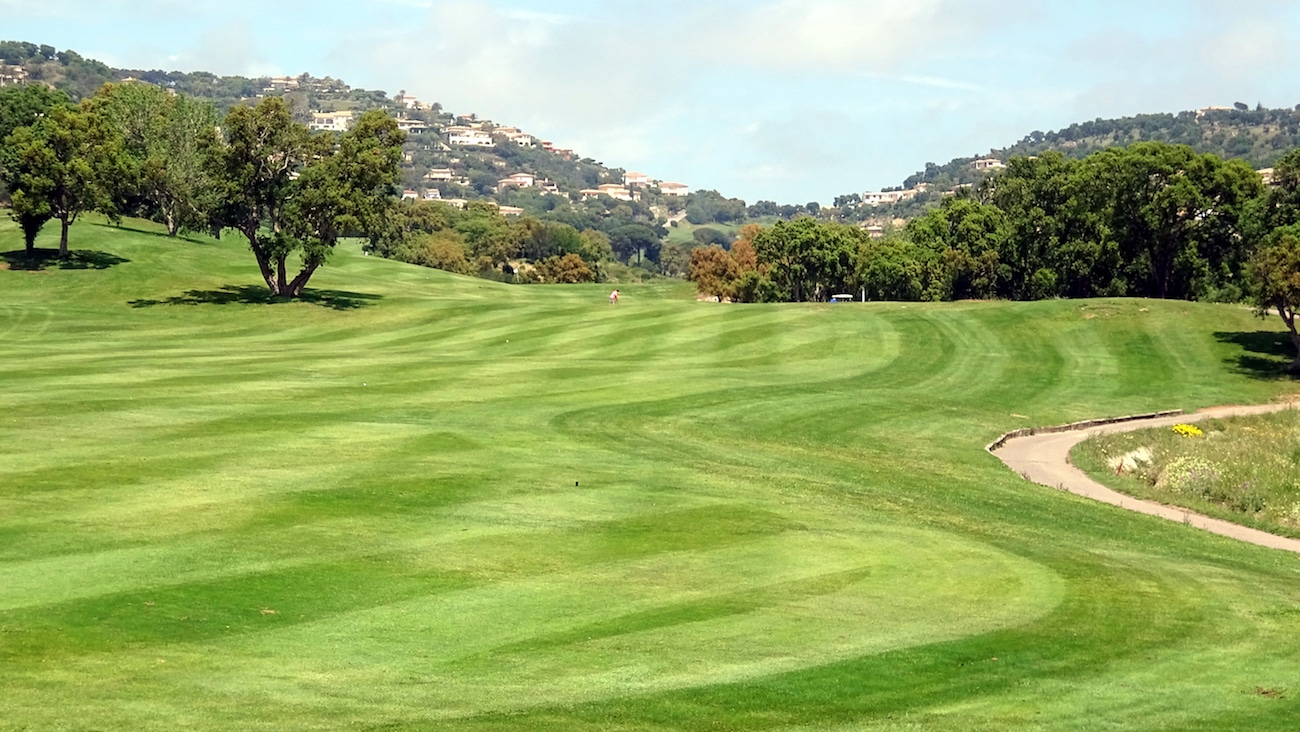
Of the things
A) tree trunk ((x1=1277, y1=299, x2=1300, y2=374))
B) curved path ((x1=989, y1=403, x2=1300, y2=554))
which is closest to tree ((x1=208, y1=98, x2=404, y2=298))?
curved path ((x1=989, y1=403, x2=1300, y2=554))

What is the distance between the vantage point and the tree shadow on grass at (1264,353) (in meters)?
60.1

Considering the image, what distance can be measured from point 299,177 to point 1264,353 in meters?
52.7

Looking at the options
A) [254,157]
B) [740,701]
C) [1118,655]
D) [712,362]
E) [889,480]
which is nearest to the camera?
[740,701]

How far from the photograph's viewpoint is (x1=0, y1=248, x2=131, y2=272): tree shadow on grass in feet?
287

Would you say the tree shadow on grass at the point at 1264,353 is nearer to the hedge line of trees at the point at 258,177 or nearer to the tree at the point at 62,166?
the hedge line of trees at the point at 258,177

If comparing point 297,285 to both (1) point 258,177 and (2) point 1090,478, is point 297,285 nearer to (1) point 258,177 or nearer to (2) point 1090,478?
(1) point 258,177

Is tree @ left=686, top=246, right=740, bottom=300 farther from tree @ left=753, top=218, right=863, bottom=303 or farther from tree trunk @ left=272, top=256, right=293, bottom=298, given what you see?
tree trunk @ left=272, top=256, right=293, bottom=298

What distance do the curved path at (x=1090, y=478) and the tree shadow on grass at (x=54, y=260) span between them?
2654 inches

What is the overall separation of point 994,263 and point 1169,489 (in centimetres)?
8222

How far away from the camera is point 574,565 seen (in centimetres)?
2108

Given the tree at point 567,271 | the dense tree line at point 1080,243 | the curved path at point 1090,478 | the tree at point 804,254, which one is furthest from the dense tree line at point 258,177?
the tree at point 567,271

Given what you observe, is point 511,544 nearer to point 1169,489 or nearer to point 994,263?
point 1169,489

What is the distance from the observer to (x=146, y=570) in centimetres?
1914

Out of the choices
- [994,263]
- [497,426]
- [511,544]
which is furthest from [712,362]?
[994,263]
